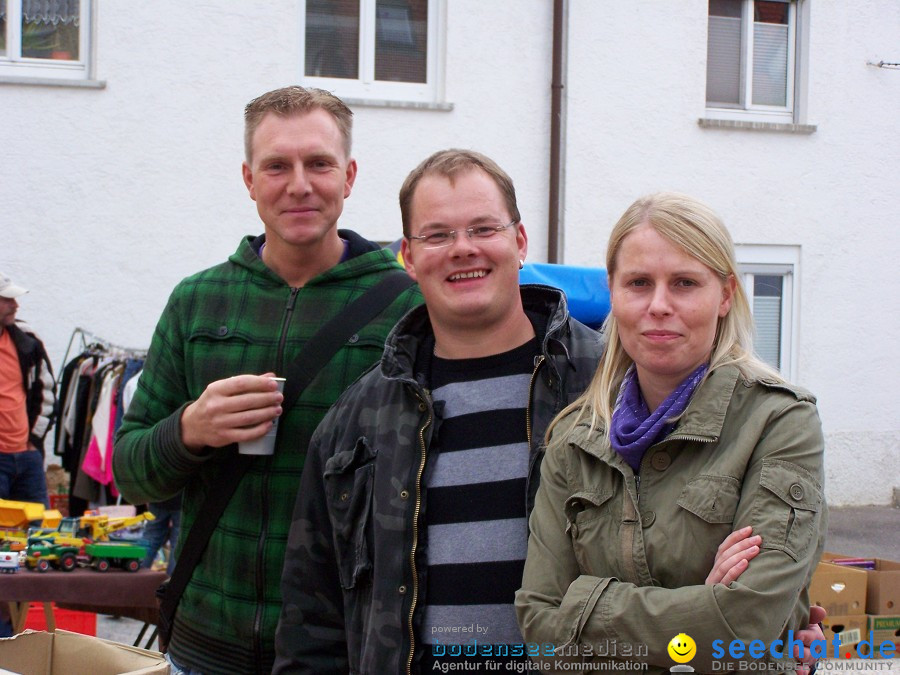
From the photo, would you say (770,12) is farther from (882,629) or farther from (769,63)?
(882,629)

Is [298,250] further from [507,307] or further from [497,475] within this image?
[497,475]

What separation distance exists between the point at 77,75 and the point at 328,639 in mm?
7732

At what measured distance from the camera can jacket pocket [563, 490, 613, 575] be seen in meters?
1.83

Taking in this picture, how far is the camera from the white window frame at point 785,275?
10.3m

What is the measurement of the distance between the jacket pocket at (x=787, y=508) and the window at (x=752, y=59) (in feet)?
30.2

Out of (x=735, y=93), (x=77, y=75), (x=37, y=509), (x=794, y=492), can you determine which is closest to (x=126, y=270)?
(x=77, y=75)

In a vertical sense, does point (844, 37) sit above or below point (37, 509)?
above

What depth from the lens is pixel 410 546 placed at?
2.07 m

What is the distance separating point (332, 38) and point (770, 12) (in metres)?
4.72

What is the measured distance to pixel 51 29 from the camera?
28.2ft

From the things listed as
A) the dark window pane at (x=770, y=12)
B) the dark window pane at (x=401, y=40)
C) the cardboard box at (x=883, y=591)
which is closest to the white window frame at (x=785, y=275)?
the dark window pane at (x=770, y=12)

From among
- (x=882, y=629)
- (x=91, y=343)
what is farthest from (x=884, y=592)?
(x=91, y=343)

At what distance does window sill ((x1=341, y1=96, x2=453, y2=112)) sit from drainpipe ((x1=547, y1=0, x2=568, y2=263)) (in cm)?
105

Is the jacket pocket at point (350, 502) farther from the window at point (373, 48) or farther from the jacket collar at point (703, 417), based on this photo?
the window at point (373, 48)
